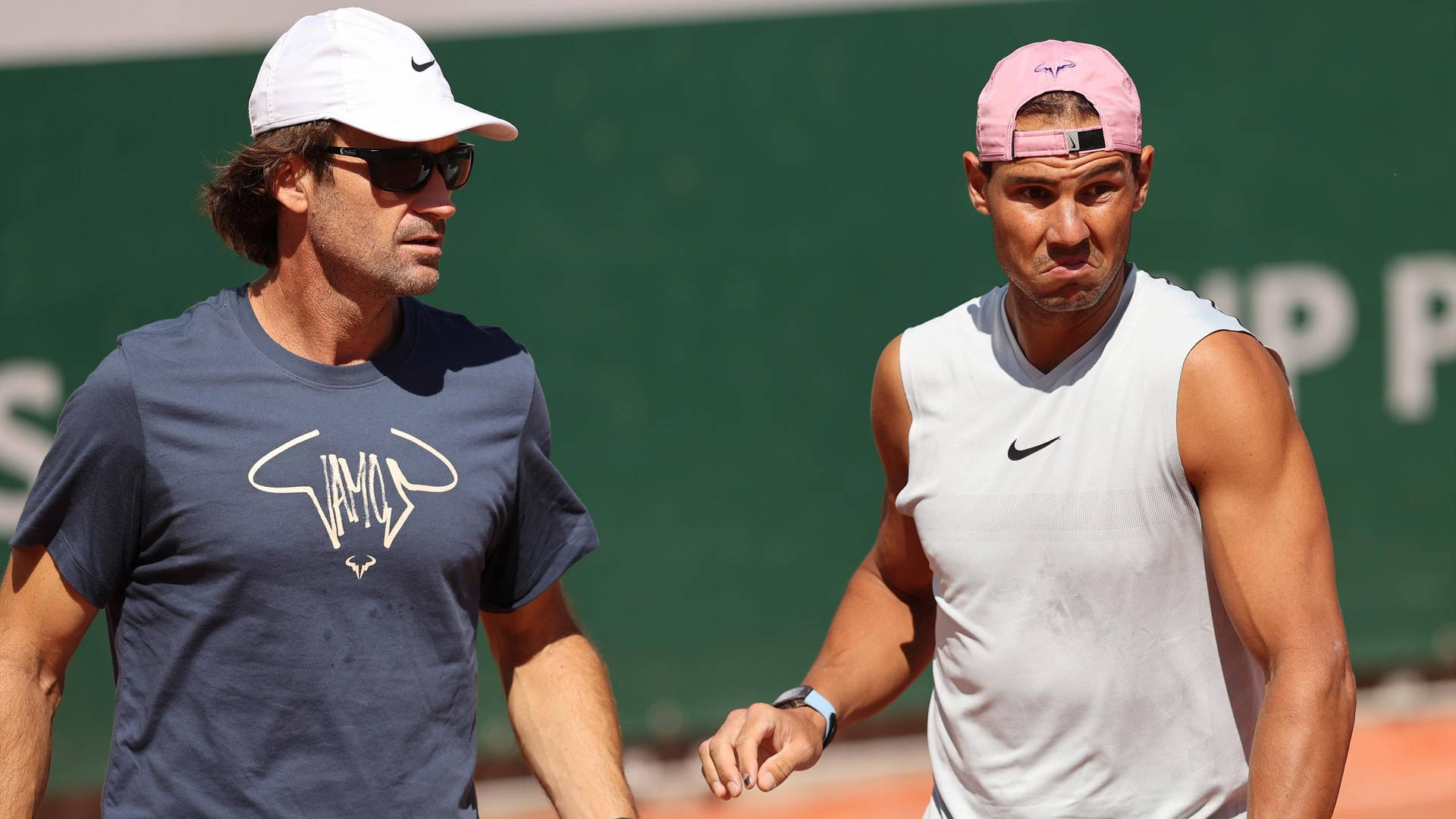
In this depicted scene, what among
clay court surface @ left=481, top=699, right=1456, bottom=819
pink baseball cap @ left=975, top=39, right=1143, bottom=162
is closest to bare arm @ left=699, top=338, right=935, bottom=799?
pink baseball cap @ left=975, top=39, right=1143, bottom=162

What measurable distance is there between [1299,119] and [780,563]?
8.79 ft

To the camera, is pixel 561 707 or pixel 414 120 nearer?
pixel 414 120

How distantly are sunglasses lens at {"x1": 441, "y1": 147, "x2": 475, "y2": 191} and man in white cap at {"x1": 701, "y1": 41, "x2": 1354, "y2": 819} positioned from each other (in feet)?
3.01

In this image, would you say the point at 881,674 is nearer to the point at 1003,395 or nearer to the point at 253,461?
the point at 1003,395

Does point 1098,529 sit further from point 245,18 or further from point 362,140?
point 245,18

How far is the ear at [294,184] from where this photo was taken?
2842 mm

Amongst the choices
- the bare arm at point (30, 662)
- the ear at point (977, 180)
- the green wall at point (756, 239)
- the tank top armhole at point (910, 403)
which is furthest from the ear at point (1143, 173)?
the green wall at point (756, 239)

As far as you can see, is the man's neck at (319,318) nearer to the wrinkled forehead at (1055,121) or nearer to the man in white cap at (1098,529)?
the man in white cap at (1098,529)

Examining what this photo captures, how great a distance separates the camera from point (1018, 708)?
2797 mm

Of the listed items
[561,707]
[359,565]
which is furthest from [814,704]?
[359,565]

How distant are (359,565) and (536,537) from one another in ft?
1.38

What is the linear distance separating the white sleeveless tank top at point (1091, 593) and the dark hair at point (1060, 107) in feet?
1.07

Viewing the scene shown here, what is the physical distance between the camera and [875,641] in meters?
3.20

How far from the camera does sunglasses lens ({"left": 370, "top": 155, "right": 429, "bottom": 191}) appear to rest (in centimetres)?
281
